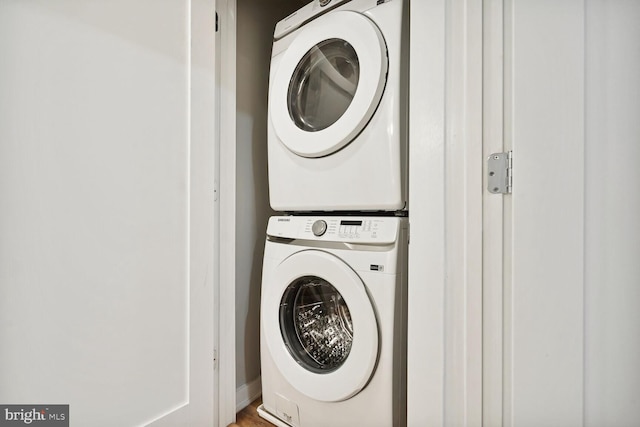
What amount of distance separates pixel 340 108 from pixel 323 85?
0.15 meters

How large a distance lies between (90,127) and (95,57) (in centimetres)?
18

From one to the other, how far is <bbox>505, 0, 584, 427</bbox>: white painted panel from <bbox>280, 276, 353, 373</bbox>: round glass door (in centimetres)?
61

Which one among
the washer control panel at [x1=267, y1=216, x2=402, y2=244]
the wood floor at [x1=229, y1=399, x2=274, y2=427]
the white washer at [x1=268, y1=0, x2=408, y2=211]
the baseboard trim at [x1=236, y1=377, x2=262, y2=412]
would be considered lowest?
the wood floor at [x1=229, y1=399, x2=274, y2=427]

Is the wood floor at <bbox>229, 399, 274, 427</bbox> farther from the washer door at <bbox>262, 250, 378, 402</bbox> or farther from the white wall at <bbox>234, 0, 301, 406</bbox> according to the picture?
the washer door at <bbox>262, 250, 378, 402</bbox>

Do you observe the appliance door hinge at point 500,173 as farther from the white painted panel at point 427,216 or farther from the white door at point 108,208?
the white door at point 108,208

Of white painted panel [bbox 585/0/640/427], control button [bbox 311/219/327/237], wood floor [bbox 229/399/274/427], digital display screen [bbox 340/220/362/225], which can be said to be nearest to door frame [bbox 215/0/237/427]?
wood floor [bbox 229/399/274/427]

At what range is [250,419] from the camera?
136 cm

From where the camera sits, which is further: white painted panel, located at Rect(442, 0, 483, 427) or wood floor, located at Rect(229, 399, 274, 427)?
wood floor, located at Rect(229, 399, 274, 427)

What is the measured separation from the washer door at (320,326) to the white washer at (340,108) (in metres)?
0.24
